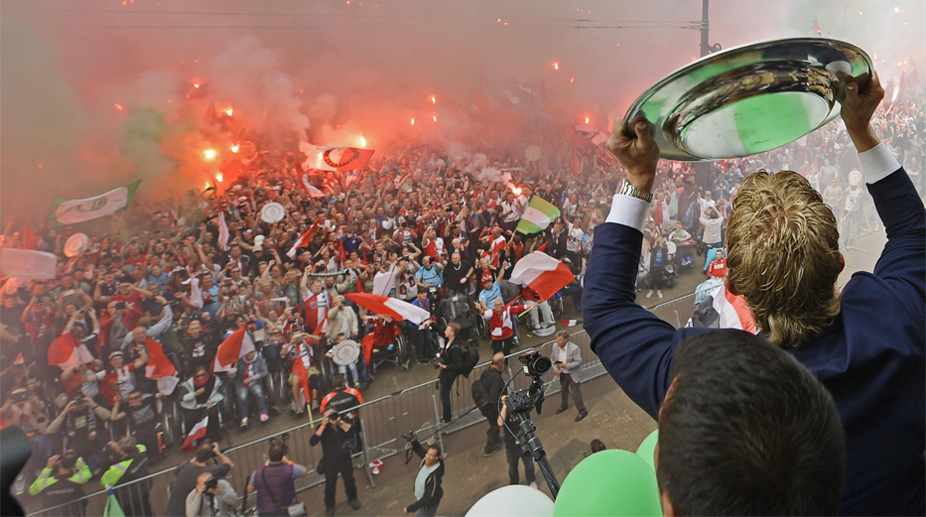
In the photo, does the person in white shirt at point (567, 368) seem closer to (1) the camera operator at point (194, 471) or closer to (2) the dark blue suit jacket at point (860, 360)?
(1) the camera operator at point (194, 471)

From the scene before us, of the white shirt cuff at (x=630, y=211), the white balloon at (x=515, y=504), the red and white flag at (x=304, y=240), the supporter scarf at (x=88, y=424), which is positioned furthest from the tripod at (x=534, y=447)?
the supporter scarf at (x=88, y=424)

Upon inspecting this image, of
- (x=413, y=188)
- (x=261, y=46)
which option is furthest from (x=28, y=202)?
(x=413, y=188)

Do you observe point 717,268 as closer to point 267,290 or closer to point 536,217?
point 536,217

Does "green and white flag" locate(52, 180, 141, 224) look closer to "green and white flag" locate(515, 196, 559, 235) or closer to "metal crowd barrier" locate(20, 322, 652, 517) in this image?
"metal crowd barrier" locate(20, 322, 652, 517)

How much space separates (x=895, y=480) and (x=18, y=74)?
4.60m

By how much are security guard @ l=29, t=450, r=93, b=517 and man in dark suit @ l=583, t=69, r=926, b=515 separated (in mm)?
3943

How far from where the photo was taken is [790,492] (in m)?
0.50

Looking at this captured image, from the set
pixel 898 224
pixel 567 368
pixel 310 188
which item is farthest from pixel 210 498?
pixel 898 224

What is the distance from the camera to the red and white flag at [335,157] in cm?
381

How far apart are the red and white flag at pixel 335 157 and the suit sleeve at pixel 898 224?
140 inches

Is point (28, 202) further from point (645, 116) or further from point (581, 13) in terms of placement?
point (581, 13)

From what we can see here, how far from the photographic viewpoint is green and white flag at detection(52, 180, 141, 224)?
3068 millimetres

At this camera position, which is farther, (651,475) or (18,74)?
(18,74)

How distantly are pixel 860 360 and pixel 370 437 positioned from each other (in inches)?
152
